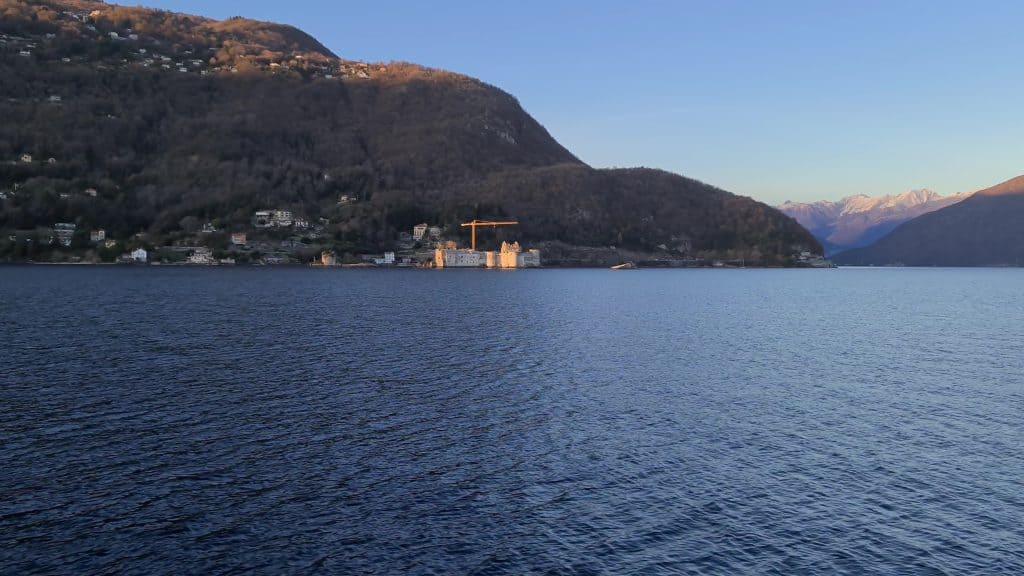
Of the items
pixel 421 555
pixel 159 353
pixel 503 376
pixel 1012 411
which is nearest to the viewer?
pixel 421 555

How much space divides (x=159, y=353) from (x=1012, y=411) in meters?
57.6

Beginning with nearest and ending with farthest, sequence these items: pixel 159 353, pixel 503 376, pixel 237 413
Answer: pixel 237 413
pixel 503 376
pixel 159 353

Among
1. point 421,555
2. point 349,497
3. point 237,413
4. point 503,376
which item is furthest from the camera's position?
point 503,376

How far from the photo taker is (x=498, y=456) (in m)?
29.2

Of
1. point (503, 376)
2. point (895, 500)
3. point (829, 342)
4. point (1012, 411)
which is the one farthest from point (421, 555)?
point (829, 342)

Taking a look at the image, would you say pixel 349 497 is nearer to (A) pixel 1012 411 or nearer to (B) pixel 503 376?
(B) pixel 503 376

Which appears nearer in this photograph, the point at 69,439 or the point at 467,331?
the point at 69,439

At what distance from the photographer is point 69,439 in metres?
29.3

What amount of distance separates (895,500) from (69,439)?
3369cm

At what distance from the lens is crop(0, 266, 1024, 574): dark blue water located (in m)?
20.2

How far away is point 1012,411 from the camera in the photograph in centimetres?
3831

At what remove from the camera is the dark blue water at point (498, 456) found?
795 inches

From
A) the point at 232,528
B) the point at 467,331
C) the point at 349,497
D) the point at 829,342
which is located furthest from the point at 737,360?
the point at 232,528

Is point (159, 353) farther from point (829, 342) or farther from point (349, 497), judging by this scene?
point (829, 342)
